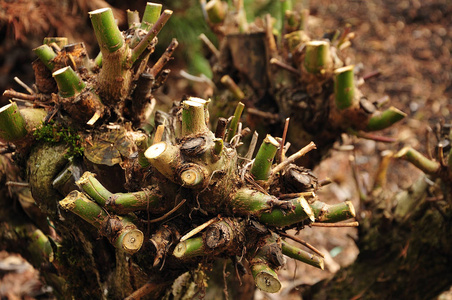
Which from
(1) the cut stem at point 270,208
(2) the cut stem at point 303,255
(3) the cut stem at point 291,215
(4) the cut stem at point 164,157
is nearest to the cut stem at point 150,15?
(4) the cut stem at point 164,157

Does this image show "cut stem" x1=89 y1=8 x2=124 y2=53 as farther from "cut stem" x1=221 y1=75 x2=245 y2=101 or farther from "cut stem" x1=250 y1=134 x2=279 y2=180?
"cut stem" x1=221 y1=75 x2=245 y2=101

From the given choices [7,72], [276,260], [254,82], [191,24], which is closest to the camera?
[276,260]

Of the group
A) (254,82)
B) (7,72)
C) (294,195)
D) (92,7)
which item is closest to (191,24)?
(92,7)

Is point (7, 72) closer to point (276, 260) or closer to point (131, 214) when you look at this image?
point (131, 214)

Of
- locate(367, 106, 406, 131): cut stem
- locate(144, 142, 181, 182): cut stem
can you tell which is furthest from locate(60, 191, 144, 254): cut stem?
locate(367, 106, 406, 131): cut stem

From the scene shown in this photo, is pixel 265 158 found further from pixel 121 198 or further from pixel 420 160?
pixel 420 160

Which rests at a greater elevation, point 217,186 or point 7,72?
point 217,186

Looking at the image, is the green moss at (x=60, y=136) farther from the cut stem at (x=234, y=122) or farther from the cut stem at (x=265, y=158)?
the cut stem at (x=265, y=158)
